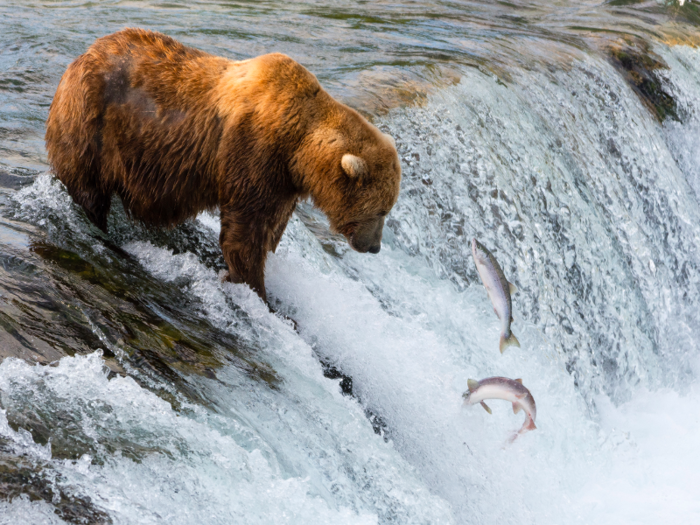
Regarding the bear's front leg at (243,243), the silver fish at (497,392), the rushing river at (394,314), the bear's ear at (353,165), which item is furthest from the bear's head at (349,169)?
the silver fish at (497,392)

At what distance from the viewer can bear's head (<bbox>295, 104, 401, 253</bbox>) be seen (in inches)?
143

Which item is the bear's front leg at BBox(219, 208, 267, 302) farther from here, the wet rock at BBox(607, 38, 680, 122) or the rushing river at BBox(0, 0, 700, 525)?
the wet rock at BBox(607, 38, 680, 122)

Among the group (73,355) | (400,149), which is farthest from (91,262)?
(400,149)

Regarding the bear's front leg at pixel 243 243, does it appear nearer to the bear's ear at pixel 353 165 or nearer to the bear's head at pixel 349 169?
the bear's head at pixel 349 169

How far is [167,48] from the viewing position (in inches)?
151

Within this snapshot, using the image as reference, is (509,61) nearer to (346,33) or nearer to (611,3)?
(346,33)

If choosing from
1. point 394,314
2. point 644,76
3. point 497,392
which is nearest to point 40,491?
point 497,392

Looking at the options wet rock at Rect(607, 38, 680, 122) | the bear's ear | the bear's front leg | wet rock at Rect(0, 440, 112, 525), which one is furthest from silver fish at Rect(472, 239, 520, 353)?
wet rock at Rect(607, 38, 680, 122)

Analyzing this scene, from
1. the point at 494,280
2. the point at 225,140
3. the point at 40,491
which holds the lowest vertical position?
the point at 40,491

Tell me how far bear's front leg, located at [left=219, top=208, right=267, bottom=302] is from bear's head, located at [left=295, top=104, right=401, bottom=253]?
1.15ft

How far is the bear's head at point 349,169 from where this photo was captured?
11.9 feet

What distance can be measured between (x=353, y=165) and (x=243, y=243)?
0.73 m

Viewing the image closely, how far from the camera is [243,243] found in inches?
148

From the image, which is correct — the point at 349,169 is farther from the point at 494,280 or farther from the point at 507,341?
the point at 507,341
